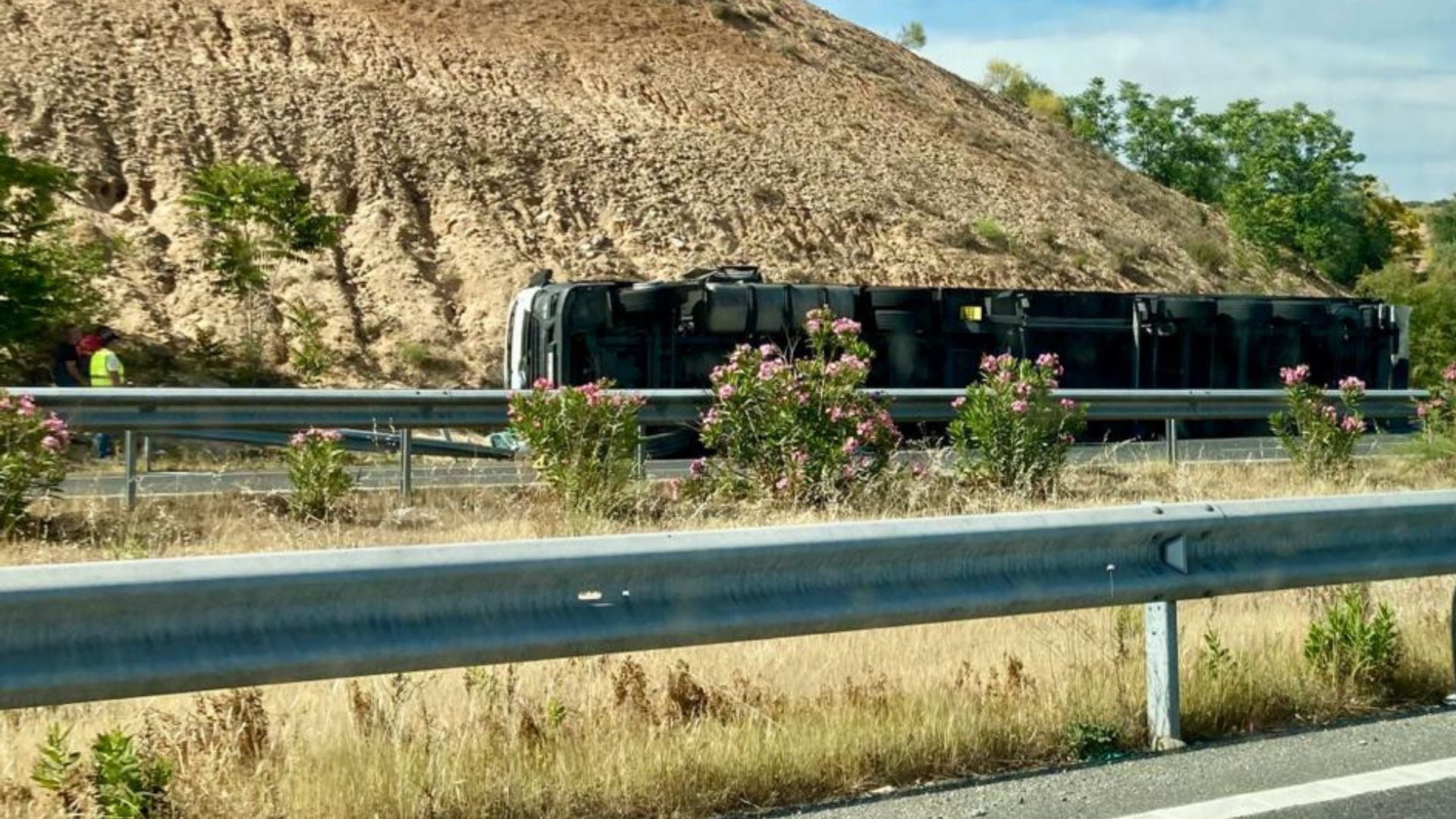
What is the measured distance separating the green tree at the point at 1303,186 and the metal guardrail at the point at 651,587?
73.4 meters

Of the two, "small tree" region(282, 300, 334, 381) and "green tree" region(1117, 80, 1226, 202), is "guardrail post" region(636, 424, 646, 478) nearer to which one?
"small tree" region(282, 300, 334, 381)

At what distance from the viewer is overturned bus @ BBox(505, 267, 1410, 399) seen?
25156 mm

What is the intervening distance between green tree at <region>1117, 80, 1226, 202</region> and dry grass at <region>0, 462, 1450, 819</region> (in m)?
80.8

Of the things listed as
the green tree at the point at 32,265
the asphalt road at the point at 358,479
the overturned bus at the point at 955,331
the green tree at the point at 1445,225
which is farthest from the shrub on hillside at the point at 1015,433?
the green tree at the point at 1445,225

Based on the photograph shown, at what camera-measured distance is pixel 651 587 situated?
5.69 metres

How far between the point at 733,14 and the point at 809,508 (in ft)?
169

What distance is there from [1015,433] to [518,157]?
3407 centimetres

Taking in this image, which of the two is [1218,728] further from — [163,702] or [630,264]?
[630,264]

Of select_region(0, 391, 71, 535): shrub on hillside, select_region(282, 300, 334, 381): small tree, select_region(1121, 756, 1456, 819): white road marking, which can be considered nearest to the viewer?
select_region(1121, 756, 1456, 819): white road marking

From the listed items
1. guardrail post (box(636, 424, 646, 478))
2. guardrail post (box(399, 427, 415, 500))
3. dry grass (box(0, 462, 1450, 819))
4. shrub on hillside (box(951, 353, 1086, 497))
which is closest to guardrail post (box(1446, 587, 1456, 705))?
dry grass (box(0, 462, 1450, 819))

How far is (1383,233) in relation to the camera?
9144 cm

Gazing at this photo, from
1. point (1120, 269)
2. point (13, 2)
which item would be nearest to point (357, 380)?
point (13, 2)

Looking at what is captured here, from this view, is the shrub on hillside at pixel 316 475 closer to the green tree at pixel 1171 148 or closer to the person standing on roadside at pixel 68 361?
the person standing on roadside at pixel 68 361

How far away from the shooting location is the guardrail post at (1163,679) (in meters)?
6.61
